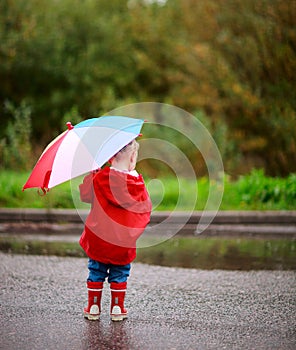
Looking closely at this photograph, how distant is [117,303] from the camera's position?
481cm

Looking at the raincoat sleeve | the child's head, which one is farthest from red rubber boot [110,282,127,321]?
the child's head

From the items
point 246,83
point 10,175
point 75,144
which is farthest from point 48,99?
point 75,144

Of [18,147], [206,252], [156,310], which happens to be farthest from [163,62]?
[156,310]

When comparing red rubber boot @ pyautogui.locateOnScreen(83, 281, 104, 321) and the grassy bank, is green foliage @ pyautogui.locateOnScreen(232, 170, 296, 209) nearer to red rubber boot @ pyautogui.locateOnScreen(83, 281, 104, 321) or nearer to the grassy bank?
the grassy bank

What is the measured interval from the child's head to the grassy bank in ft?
8.04

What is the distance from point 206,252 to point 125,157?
130 inches

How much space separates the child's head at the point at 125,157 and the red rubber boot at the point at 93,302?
0.81 meters

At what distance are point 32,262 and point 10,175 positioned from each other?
16.0 ft

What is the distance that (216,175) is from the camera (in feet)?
40.5

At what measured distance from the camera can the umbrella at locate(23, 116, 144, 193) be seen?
468 centimetres

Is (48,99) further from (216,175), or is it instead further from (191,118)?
(216,175)

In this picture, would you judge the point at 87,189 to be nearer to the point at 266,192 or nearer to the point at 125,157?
the point at 125,157

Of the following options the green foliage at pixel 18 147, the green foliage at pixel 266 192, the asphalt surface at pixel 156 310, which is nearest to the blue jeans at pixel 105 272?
the asphalt surface at pixel 156 310

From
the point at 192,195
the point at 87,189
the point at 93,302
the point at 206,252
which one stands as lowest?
the point at 206,252
